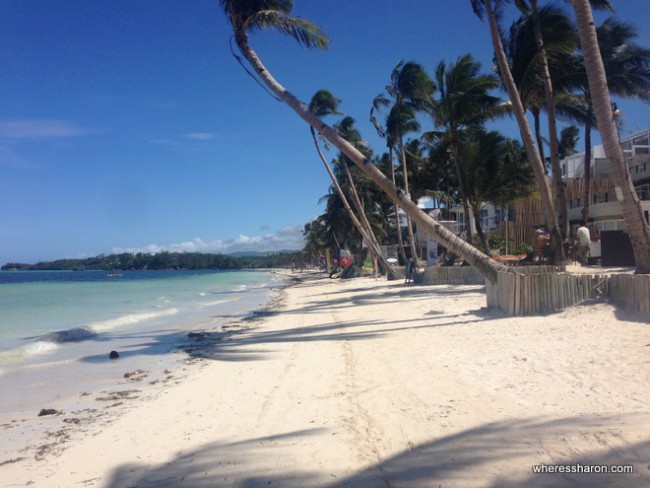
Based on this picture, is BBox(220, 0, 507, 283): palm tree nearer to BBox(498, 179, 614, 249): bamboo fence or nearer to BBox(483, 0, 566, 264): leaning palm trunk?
BBox(483, 0, 566, 264): leaning palm trunk

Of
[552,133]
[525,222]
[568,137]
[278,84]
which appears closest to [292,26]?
[278,84]

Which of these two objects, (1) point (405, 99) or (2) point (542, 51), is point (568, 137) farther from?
(2) point (542, 51)

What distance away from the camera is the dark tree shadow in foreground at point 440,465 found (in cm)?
322

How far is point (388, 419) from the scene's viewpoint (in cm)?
463

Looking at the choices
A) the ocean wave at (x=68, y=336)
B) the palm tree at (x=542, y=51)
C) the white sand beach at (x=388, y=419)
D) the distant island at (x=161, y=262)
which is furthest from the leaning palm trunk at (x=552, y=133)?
the distant island at (x=161, y=262)

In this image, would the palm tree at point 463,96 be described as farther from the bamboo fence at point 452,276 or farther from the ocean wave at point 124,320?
the ocean wave at point 124,320

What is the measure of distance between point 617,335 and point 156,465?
236 inches

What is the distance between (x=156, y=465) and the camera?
4.01 m

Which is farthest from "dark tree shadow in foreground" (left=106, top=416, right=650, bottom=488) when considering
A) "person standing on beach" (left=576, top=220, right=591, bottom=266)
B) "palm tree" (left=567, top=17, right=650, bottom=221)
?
"palm tree" (left=567, top=17, right=650, bottom=221)

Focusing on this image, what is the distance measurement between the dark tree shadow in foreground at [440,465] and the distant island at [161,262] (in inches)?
5311

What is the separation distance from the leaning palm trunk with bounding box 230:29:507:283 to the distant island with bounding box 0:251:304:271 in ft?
415

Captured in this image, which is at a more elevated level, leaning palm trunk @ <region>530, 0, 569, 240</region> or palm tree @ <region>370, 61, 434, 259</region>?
palm tree @ <region>370, 61, 434, 259</region>

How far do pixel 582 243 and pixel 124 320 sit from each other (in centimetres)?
1644

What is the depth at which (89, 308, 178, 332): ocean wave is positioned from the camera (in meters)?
15.8
